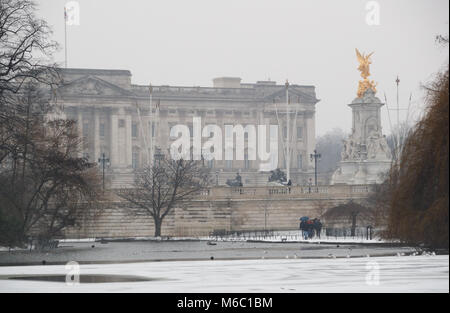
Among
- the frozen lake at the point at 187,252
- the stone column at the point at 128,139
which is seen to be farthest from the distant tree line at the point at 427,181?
the stone column at the point at 128,139

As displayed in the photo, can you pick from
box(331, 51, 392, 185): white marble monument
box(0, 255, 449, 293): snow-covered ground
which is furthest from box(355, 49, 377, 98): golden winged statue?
box(0, 255, 449, 293): snow-covered ground

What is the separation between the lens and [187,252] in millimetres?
49219

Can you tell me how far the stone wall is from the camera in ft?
253

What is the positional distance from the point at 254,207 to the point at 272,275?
4785 cm

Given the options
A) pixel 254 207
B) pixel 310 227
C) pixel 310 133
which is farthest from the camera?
pixel 310 133

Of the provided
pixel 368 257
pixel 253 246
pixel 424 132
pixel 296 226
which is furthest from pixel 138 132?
pixel 424 132

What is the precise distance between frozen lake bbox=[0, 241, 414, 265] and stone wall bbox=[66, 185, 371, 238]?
17.4m

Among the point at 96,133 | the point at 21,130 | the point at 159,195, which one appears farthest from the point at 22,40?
the point at 96,133

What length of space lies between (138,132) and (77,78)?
14.0 m

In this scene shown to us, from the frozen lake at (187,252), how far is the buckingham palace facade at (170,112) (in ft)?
278

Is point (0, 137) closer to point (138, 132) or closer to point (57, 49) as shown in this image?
point (57, 49)

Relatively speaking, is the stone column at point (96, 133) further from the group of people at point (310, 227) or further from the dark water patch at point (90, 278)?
the dark water patch at point (90, 278)

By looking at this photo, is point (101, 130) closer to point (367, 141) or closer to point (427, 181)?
point (367, 141)

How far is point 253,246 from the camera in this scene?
54.0 meters
